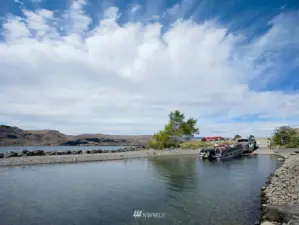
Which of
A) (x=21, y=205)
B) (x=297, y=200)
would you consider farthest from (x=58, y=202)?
(x=297, y=200)

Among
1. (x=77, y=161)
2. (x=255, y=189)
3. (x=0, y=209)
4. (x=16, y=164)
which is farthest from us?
(x=77, y=161)

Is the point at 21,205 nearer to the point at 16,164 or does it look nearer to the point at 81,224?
the point at 81,224

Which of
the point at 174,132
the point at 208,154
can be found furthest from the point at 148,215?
the point at 174,132

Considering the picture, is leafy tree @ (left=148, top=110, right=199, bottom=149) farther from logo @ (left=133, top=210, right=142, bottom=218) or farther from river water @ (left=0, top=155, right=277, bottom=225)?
logo @ (left=133, top=210, right=142, bottom=218)

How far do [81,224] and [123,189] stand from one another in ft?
34.9

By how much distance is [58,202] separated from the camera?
63.1 ft

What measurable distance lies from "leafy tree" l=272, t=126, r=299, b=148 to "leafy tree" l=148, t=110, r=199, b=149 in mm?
36863

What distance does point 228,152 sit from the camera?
2685 inches

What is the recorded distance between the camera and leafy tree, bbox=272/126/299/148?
7325 centimetres

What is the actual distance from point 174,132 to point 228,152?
39.6m

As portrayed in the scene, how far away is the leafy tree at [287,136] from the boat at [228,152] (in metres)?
16.7

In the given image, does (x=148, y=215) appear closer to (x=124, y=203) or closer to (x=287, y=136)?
(x=124, y=203)

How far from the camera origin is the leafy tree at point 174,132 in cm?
9969

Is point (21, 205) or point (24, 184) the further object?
point (24, 184)
